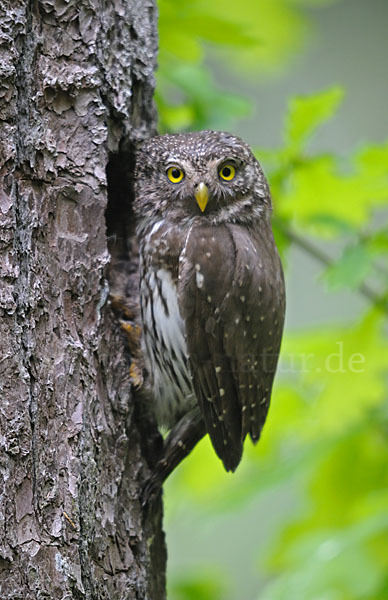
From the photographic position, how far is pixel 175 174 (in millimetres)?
2848

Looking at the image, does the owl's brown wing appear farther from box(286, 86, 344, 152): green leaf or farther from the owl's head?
box(286, 86, 344, 152): green leaf

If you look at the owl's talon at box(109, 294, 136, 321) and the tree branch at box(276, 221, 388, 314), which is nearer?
the owl's talon at box(109, 294, 136, 321)

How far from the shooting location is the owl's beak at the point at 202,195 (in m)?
2.73

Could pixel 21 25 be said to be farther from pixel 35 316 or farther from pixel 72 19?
pixel 35 316

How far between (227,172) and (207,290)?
0.53m

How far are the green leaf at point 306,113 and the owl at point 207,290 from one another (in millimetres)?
190

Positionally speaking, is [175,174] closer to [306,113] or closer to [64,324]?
[306,113]

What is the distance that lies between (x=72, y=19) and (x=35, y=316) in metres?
0.92

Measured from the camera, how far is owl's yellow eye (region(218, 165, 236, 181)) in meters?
2.86

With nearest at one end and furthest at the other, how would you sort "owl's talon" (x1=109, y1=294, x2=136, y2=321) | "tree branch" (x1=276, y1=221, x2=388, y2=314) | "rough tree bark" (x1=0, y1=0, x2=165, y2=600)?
1. "rough tree bark" (x1=0, y1=0, x2=165, y2=600)
2. "owl's talon" (x1=109, y1=294, x2=136, y2=321)
3. "tree branch" (x1=276, y1=221, x2=388, y2=314)

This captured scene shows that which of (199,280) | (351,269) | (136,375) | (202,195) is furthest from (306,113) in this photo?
(136,375)

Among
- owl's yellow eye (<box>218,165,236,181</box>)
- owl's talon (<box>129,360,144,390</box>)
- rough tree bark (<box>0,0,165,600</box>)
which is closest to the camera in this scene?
rough tree bark (<box>0,0,165,600</box>)

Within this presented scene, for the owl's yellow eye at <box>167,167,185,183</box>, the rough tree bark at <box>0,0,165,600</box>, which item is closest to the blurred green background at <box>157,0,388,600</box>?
the owl's yellow eye at <box>167,167,185,183</box>

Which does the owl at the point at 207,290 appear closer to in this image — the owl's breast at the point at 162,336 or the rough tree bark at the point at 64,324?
the owl's breast at the point at 162,336
